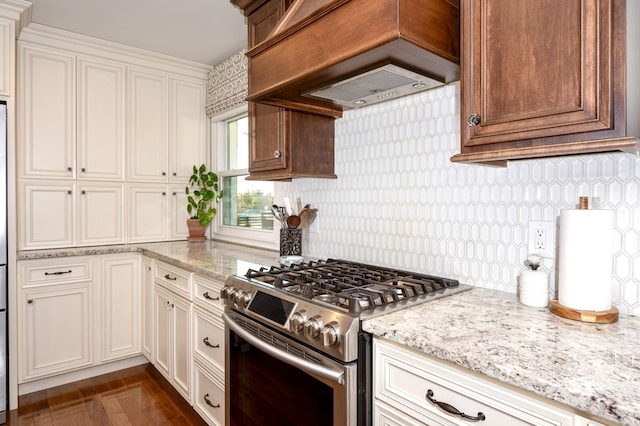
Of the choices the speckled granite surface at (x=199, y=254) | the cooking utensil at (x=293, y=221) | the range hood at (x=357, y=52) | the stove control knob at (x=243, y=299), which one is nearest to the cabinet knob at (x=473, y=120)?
the range hood at (x=357, y=52)

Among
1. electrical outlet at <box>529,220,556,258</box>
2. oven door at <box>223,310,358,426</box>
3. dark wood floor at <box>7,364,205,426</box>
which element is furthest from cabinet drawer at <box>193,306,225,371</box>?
electrical outlet at <box>529,220,556,258</box>

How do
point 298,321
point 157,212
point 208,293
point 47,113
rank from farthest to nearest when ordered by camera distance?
point 157,212
point 47,113
point 208,293
point 298,321

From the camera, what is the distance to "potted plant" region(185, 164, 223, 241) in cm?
330

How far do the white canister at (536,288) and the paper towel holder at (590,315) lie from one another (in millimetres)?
92

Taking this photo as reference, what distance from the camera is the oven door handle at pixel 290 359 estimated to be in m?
1.17

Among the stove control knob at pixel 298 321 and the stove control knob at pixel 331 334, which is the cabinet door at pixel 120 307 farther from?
the stove control knob at pixel 331 334

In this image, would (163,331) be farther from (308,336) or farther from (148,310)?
(308,336)

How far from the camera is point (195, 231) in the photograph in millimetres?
3307

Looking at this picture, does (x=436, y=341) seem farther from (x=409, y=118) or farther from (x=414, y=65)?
(x=409, y=118)

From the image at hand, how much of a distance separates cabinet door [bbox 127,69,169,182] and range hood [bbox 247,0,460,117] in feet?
Result: 5.60

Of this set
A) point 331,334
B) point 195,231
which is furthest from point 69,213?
point 331,334

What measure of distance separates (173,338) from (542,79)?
2.31 metres

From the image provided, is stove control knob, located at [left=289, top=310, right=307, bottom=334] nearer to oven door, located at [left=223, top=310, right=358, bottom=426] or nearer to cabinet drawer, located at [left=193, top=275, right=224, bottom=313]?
oven door, located at [left=223, top=310, right=358, bottom=426]

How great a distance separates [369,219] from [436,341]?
41.8 inches
